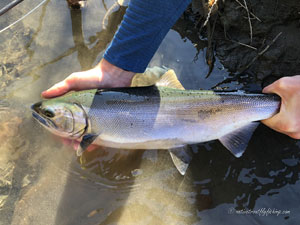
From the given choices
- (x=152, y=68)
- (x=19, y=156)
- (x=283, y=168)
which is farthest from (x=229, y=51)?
(x=19, y=156)

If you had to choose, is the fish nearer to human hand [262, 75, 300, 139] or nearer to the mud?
human hand [262, 75, 300, 139]

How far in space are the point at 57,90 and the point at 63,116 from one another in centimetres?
41

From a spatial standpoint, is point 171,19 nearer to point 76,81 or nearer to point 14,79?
point 76,81

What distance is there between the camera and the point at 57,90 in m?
2.78

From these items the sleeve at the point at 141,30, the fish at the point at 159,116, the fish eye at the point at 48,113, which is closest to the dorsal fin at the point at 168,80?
the fish at the point at 159,116

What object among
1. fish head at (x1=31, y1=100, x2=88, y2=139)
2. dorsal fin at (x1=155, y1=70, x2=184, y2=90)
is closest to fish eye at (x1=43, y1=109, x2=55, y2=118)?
fish head at (x1=31, y1=100, x2=88, y2=139)

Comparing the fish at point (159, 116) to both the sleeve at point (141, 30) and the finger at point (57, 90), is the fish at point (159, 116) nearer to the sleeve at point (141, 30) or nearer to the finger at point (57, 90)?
the finger at point (57, 90)

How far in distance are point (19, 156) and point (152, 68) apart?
78.7 inches

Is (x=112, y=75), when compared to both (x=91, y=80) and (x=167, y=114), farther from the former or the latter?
(x=167, y=114)

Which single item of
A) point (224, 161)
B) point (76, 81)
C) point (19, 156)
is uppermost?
point (76, 81)

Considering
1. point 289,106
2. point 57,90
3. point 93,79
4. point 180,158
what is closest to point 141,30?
point 93,79

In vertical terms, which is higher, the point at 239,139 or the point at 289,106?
the point at 289,106

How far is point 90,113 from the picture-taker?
8.42 feet

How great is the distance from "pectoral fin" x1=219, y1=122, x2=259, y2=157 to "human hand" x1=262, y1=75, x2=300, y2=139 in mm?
273
